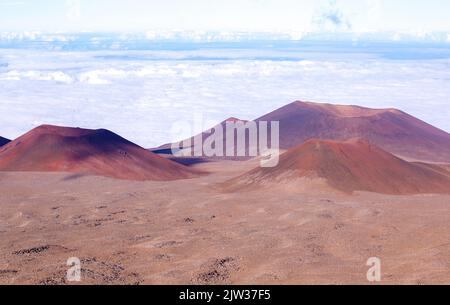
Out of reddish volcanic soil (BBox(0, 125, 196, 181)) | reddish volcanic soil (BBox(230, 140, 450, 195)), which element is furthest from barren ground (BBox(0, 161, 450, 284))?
reddish volcanic soil (BBox(0, 125, 196, 181))

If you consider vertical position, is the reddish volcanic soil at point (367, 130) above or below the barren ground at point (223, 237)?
below

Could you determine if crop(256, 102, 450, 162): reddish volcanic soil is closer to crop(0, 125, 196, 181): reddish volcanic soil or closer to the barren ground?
crop(0, 125, 196, 181): reddish volcanic soil

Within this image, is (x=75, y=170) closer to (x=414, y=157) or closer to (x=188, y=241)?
(x=188, y=241)

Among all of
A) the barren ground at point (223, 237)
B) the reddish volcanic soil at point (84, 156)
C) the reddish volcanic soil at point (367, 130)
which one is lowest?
the reddish volcanic soil at point (367, 130)

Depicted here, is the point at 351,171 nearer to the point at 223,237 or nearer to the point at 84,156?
the point at 223,237

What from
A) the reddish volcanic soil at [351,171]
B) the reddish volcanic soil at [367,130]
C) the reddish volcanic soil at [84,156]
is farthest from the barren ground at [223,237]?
the reddish volcanic soil at [367,130]

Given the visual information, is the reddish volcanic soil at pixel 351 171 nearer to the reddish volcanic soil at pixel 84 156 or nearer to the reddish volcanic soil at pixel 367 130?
the reddish volcanic soil at pixel 84 156

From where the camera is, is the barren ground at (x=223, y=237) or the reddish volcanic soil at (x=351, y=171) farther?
the reddish volcanic soil at (x=351, y=171)
